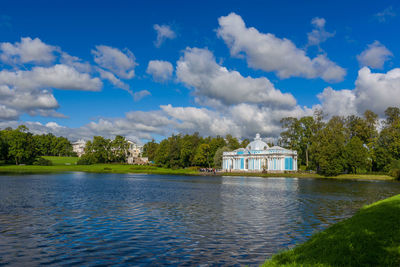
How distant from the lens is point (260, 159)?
109562 mm

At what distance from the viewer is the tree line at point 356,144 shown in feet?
252

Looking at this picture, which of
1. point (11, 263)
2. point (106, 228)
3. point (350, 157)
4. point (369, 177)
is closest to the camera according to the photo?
point (11, 263)

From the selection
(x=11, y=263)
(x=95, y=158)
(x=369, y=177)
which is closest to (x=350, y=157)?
(x=369, y=177)

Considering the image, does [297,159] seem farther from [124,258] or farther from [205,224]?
[124,258]

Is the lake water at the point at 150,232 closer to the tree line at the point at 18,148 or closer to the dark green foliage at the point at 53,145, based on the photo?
the tree line at the point at 18,148

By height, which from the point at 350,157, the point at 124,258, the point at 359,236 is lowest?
the point at 124,258

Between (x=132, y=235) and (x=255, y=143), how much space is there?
10445cm

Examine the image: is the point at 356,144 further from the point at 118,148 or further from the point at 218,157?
the point at 118,148

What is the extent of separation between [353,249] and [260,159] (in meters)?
102

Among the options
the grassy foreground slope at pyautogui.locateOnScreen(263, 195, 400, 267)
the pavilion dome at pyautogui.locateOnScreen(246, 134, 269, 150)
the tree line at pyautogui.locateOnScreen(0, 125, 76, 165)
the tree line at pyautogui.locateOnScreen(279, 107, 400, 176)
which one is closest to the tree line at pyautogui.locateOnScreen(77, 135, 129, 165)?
the tree line at pyautogui.locateOnScreen(0, 125, 76, 165)

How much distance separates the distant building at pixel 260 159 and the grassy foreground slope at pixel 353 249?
301 ft

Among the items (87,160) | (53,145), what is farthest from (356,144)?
(53,145)

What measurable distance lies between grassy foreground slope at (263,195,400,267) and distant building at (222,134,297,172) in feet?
301

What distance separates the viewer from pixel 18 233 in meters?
14.3
